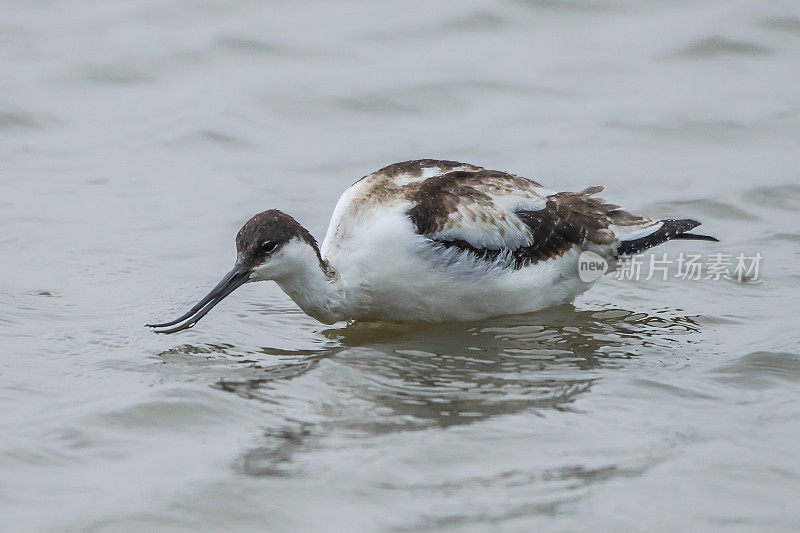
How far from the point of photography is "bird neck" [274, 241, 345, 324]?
29.8ft

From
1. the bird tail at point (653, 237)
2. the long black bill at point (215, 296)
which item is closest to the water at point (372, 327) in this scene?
the long black bill at point (215, 296)

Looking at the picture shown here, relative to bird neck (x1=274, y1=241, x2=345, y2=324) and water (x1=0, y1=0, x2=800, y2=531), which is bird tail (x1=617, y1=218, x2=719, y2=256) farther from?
bird neck (x1=274, y1=241, x2=345, y2=324)

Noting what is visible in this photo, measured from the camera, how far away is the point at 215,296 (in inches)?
352

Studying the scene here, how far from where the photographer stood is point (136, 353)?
8.95 m

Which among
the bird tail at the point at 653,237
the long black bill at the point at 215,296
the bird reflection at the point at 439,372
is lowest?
the bird reflection at the point at 439,372

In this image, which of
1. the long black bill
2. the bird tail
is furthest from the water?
the bird tail

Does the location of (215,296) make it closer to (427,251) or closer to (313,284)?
(313,284)

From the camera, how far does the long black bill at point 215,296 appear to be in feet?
29.3

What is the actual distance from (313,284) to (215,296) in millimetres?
734

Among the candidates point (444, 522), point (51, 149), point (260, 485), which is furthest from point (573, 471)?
point (51, 149)

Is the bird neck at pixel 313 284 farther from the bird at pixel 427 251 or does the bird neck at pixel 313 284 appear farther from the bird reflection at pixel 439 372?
the bird reflection at pixel 439 372

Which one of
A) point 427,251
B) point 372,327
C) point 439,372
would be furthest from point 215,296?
point 439,372

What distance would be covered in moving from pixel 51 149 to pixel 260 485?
8.09 metres

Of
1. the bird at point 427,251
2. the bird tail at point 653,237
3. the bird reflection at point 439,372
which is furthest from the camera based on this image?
the bird tail at point 653,237
